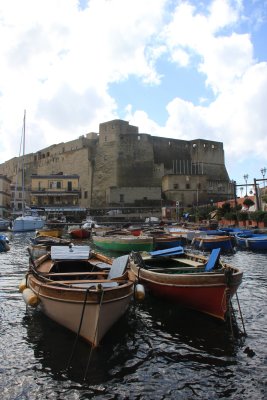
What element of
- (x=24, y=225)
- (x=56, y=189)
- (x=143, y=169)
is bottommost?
(x=24, y=225)

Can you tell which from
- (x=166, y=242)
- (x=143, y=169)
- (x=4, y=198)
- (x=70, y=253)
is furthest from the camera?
(x=143, y=169)

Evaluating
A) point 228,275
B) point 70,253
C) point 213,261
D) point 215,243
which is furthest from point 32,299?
point 215,243

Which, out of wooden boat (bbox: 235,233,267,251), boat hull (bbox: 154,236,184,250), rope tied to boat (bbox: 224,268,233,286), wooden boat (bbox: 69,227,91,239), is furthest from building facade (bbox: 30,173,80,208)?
rope tied to boat (bbox: 224,268,233,286)

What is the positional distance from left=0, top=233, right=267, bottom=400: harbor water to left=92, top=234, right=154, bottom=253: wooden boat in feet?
36.2

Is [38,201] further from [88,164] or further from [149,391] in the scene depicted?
[149,391]

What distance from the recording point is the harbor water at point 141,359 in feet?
19.0

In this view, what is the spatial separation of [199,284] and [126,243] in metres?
13.3

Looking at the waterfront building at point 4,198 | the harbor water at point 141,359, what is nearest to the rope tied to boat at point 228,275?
the harbor water at point 141,359

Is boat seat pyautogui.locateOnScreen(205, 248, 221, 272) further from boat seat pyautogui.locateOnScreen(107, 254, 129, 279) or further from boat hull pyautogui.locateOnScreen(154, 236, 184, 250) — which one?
boat hull pyautogui.locateOnScreen(154, 236, 184, 250)

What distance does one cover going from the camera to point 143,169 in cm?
6500

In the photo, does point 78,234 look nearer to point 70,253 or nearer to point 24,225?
point 24,225

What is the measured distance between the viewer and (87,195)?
66062 millimetres

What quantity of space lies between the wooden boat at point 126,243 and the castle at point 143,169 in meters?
36.6

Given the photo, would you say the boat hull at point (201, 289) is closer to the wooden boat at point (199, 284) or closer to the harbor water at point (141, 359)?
the wooden boat at point (199, 284)
